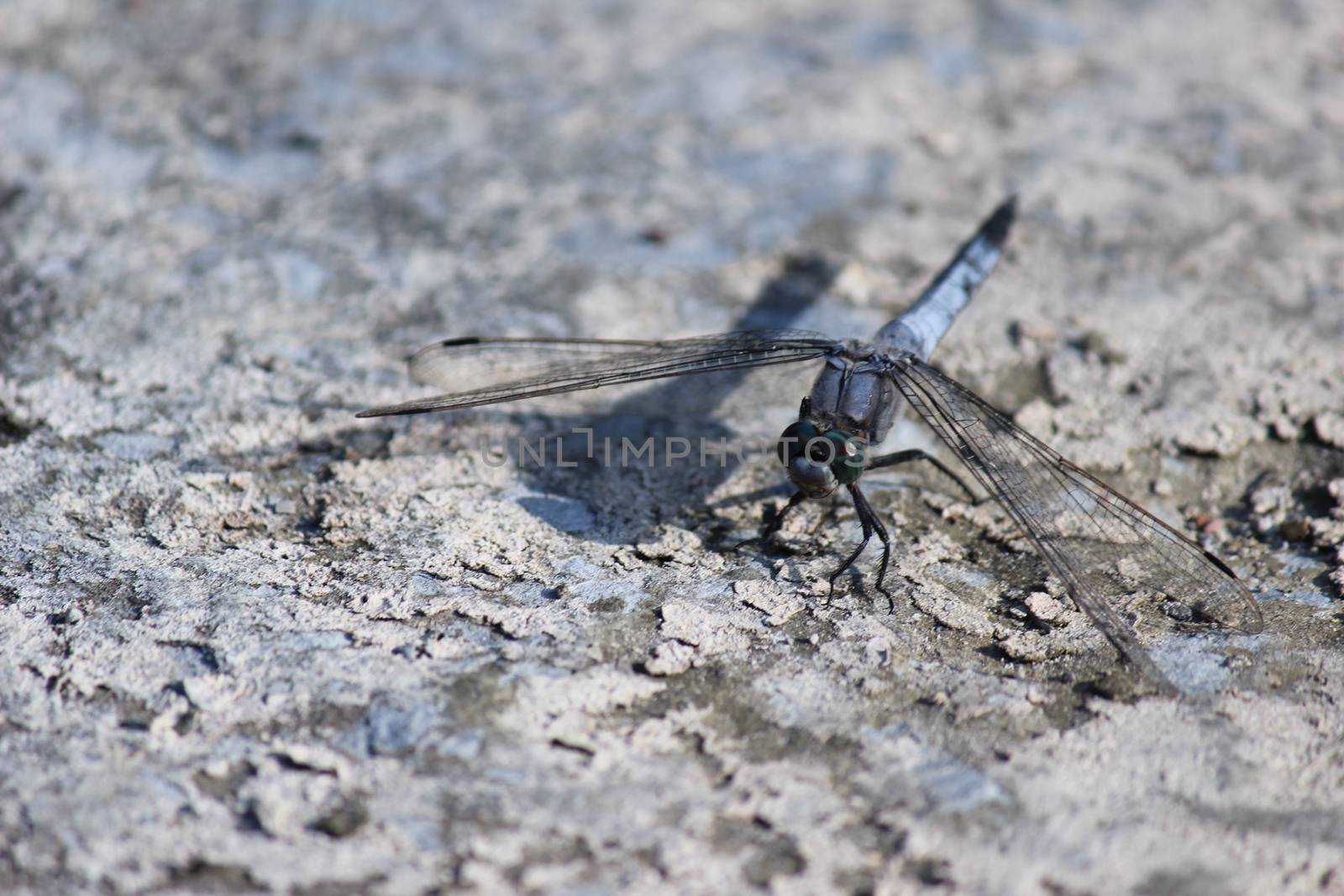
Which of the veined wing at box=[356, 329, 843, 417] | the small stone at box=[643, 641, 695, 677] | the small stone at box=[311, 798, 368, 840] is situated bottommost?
the small stone at box=[311, 798, 368, 840]

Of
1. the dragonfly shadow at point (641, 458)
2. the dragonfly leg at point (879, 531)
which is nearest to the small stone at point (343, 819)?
the dragonfly shadow at point (641, 458)

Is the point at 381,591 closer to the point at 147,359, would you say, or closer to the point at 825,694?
the point at 825,694

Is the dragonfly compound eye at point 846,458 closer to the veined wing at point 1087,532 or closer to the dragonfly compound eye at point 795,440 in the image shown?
the dragonfly compound eye at point 795,440

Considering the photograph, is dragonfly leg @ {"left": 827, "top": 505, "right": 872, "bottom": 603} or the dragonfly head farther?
the dragonfly head

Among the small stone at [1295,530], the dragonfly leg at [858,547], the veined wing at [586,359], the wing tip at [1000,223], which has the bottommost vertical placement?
the dragonfly leg at [858,547]

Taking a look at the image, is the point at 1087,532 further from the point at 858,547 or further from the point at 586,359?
the point at 586,359

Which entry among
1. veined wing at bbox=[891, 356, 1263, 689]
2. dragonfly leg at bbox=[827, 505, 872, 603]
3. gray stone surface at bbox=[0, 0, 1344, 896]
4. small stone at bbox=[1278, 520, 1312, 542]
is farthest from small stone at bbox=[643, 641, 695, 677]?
small stone at bbox=[1278, 520, 1312, 542]

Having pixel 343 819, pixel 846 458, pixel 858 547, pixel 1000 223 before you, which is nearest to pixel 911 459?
pixel 846 458

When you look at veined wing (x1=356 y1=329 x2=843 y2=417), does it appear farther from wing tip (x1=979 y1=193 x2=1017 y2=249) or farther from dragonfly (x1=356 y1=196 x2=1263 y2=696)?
wing tip (x1=979 y1=193 x2=1017 y2=249)
